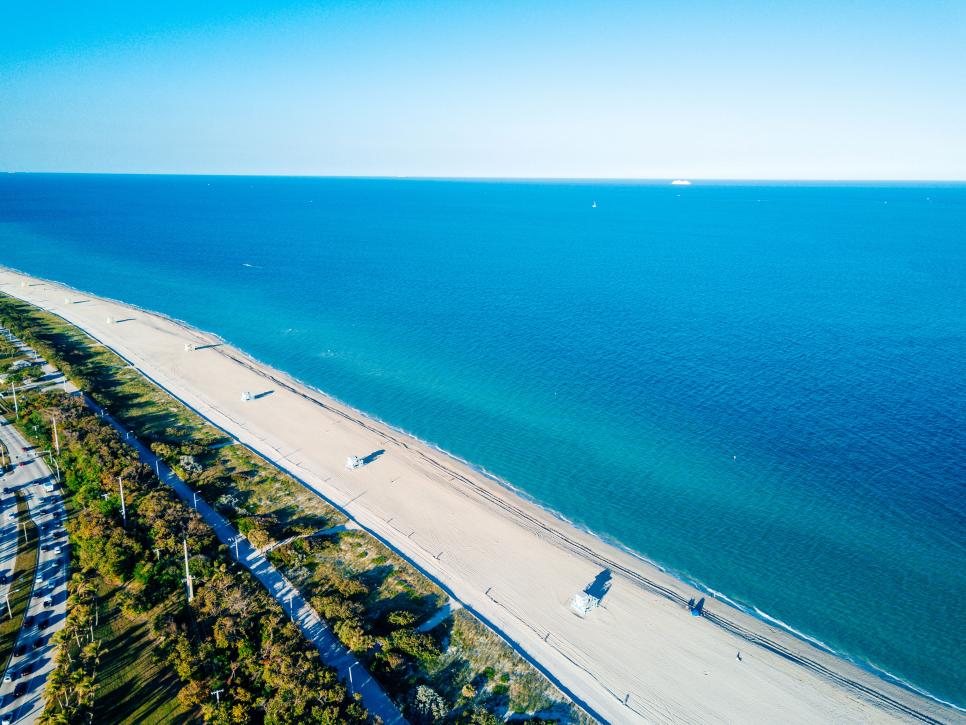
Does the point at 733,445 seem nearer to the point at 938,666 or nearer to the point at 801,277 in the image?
the point at 938,666

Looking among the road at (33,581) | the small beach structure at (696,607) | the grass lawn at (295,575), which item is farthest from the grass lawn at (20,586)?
the small beach structure at (696,607)

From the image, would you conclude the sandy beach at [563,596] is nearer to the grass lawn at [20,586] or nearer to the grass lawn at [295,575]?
the grass lawn at [295,575]

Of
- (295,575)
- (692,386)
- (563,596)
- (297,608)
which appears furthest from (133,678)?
(692,386)

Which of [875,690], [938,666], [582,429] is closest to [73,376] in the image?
[582,429]

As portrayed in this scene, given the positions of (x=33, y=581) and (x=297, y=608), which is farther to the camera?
(x=33, y=581)

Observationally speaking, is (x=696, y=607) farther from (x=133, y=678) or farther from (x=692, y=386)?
(x=692, y=386)

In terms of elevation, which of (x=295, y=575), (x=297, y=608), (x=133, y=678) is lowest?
(x=133, y=678)

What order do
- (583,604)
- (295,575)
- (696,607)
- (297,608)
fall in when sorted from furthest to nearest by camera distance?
(696,607)
(295,575)
(583,604)
(297,608)
